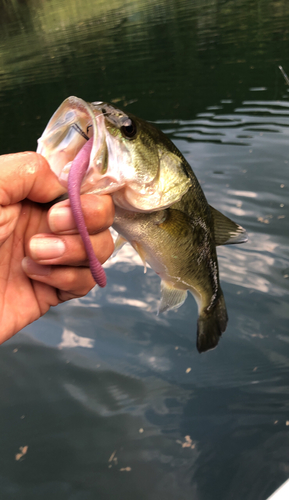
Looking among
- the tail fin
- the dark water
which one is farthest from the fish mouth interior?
the dark water

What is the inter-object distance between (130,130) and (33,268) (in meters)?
0.75

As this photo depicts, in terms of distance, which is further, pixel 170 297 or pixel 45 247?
pixel 170 297

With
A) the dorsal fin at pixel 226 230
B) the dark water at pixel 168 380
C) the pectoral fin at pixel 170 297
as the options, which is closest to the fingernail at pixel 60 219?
the pectoral fin at pixel 170 297

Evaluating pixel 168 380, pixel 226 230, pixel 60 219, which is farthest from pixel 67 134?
pixel 168 380

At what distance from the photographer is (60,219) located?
1483 mm

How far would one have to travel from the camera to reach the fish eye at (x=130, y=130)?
1527 millimetres

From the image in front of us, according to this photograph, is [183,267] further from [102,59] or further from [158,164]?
[102,59]

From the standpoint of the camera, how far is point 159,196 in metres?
1.66

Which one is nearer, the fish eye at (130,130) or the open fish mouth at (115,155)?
the open fish mouth at (115,155)

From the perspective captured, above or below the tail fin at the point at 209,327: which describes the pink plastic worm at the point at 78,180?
above

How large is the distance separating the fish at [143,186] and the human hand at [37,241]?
82 mm

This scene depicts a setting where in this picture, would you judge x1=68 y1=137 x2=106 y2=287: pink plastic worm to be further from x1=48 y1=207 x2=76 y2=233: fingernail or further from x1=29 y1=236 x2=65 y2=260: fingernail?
x1=29 y1=236 x2=65 y2=260: fingernail

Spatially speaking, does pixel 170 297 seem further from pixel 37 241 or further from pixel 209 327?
pixel 37 241

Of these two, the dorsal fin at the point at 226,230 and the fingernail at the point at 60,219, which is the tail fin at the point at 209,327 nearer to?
the dorsal fin at the point at 226,230
